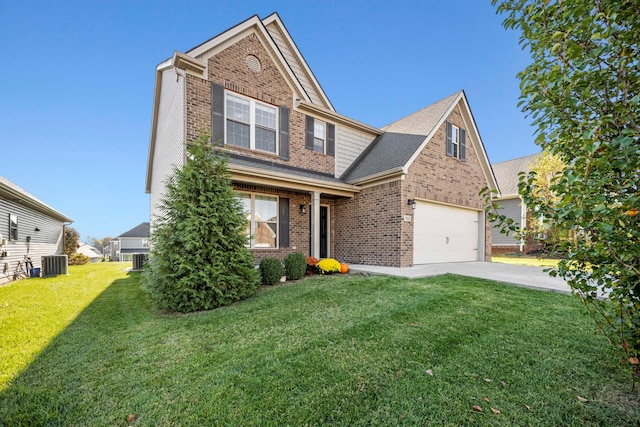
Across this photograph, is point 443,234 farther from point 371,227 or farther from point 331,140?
point 331,140

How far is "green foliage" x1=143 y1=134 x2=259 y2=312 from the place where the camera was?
5.17 metres

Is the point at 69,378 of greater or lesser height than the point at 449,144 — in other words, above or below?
below

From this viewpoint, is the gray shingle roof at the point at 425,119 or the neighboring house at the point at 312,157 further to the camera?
the gray shingle roof at the point at 425,119

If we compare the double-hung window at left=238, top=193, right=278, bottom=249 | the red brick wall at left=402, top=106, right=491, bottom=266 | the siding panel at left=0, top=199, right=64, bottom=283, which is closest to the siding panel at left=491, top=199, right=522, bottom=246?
the red brick wall at left=402, top=106, right=491, bottom=266

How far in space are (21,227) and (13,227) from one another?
87cm

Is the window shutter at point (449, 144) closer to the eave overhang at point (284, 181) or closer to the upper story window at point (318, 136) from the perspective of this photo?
the eave overhang at point (284, 181)

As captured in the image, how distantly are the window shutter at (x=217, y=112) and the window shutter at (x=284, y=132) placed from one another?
1973 millimetres

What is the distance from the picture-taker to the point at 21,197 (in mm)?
9570

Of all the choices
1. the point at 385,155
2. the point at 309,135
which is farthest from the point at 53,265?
the point at 385,155

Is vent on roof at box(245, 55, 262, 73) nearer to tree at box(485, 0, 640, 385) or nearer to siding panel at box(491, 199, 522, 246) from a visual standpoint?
tree at box(485, 0, 640, 385)

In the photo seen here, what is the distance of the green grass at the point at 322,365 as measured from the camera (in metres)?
2.22

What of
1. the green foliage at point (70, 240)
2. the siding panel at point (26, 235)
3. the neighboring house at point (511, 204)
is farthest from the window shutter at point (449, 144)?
the green foliage at point (70, 240)

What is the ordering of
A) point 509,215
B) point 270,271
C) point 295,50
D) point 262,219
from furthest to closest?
point 509,215 → point 295,50 → point 262,219 → point 270,271

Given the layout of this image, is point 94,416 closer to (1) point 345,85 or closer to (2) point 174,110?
(2) point 174,110
